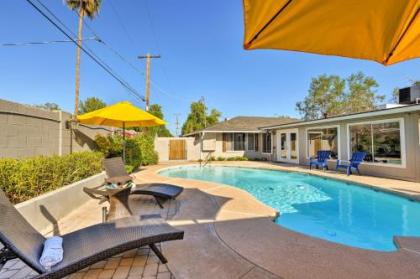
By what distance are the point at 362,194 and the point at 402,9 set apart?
26.1 feet

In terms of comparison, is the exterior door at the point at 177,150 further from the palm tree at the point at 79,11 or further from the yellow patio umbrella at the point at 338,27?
the yellow patio umbrella at the point at 338,27

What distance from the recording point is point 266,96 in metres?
30.2

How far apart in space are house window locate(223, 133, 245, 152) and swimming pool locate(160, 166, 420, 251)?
914 cm

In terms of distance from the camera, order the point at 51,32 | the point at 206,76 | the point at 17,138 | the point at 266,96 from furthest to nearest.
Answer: the point at 266,96 → the point at 206,76 → the point at 51,32 → the point at 17,138

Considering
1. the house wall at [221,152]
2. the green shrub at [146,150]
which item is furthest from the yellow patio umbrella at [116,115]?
the house wall at [221,152]

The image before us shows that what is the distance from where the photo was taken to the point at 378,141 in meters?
10.3

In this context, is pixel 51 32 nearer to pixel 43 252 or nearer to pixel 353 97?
pixel 43 252

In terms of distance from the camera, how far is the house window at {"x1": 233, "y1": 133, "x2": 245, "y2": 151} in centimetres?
2006

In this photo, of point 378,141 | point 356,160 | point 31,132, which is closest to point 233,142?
point 356,160

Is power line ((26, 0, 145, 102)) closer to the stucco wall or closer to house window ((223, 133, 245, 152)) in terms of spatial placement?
the stucco wall

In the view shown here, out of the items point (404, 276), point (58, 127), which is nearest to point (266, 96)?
point (58, 127)

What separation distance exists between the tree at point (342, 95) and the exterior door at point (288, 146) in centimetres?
1717

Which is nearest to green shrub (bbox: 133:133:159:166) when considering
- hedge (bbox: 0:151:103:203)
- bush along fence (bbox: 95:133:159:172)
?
bush along fence (bbox: 95:133:159:172)

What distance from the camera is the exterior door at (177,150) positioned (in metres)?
19.2
